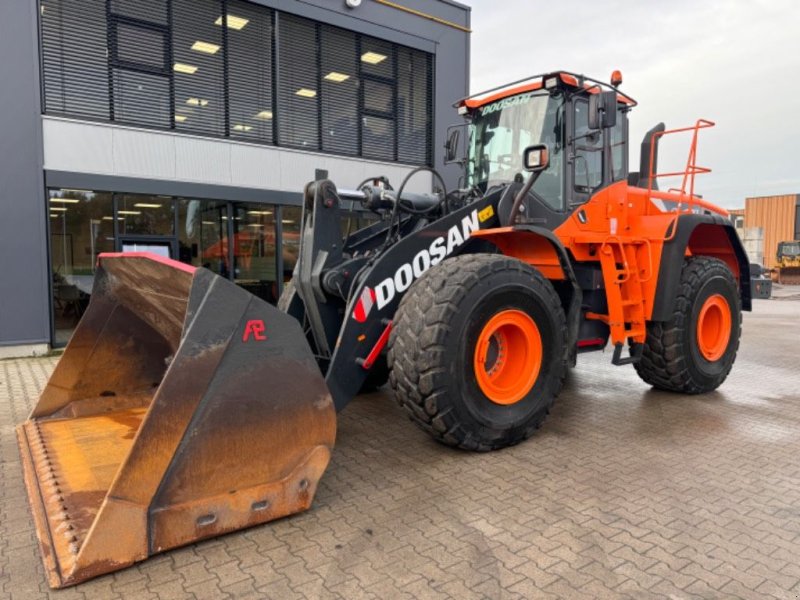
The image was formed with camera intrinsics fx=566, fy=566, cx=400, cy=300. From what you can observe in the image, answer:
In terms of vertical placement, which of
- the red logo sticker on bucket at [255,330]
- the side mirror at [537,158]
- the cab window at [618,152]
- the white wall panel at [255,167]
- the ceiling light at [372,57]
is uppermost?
the ceiling light at [372,57]

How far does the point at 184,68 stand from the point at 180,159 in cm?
159

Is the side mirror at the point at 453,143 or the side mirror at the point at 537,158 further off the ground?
the side mirror at the point at 453,143

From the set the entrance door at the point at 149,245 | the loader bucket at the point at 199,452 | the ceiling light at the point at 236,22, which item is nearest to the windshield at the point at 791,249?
the ceiling light at the point at 236,22

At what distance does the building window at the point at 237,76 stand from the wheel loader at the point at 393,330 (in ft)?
19.3

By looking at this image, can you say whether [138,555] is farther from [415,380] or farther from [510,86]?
[510,86]

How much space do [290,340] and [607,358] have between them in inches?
243

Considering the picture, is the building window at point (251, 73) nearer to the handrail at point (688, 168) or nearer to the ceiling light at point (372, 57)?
the ceiling light at point (372, 57)

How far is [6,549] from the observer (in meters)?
2.75

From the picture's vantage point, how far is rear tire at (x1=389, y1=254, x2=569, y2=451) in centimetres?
360

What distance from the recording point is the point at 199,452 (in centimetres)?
270

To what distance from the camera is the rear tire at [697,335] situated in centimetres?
540

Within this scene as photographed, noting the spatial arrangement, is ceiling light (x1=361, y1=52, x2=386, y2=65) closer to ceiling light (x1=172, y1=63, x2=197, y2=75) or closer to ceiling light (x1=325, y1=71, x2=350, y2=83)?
ceiling light (x1=325, y1=71, x2=350, y2=83)

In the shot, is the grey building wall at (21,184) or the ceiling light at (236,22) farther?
the ceiling light at (236,22)

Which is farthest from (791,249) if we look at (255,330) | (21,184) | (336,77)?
(255,330)
